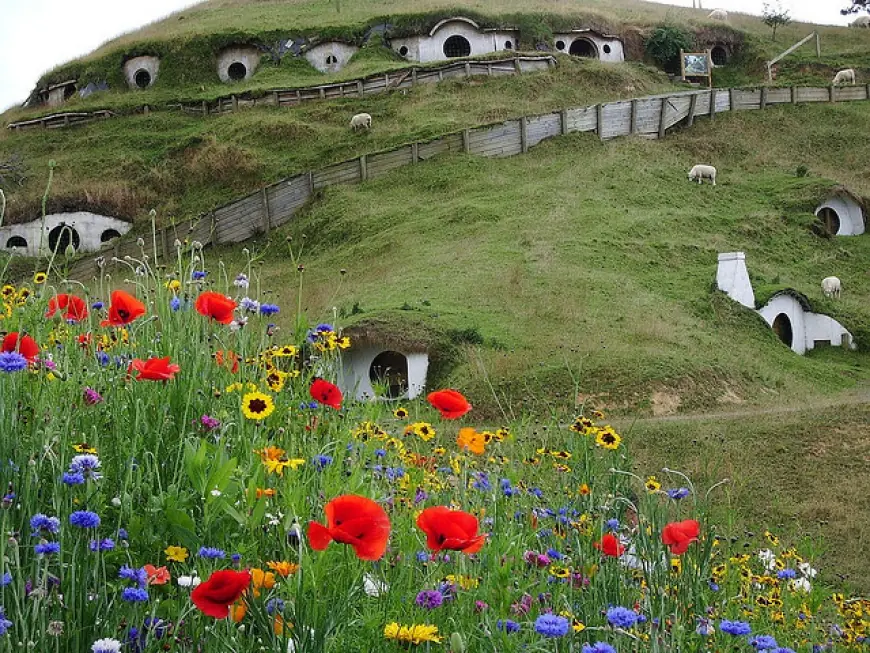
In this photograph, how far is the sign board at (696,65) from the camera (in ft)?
146

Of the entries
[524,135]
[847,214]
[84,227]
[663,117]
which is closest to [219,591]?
[524,135]

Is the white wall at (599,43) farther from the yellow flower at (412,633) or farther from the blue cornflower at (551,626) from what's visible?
the blue cornflower at (551,626)

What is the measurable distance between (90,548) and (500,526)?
1.68 m

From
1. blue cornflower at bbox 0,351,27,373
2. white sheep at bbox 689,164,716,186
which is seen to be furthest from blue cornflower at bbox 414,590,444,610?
white sheep at bbox 689,164,716,186

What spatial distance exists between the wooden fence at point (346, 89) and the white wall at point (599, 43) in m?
6.61

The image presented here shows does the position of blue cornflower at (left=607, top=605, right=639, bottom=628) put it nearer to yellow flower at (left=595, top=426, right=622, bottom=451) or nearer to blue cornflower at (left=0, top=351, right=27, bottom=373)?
yellow flower at (left=595, top=426, right=622, bottom=451)

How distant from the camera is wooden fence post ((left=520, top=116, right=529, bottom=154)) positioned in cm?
3178

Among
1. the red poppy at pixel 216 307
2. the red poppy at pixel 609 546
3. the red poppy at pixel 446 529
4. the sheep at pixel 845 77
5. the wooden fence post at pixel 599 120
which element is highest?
the red poppy at pixel 216 307

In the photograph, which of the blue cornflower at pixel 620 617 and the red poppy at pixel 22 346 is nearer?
the blue cornflower at pixel 620 617

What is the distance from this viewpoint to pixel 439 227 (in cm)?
2573

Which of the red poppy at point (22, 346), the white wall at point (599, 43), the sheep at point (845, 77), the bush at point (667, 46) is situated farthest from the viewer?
the bush at point (667, 46)

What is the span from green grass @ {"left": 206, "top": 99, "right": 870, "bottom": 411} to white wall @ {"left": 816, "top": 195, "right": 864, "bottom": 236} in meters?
0.82

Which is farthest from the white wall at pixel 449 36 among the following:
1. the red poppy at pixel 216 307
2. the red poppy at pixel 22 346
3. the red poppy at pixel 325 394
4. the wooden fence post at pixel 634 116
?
the red poppy at pixel 22 346

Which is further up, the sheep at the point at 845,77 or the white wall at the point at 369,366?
the sheep at the point at 845,77
